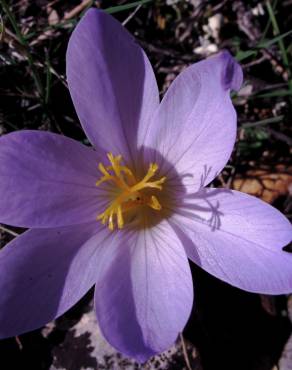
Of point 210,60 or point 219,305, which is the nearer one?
point 210,60

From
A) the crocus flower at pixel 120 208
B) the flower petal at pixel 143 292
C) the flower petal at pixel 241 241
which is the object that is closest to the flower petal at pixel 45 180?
the crocus flower at pixel 120 208

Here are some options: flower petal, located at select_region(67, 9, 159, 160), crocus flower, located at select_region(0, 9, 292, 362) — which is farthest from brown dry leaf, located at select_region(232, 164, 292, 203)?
flower petal, located at select_region(67, 9, 159, 160)

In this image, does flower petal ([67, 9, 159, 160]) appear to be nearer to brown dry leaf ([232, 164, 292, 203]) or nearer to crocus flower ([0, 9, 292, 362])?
crocus flower ([0, 9, 292, 362])

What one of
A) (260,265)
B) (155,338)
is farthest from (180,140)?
(155,338)

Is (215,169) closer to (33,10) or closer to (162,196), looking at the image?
(162,196)

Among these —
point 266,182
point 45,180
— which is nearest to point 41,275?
point 45,180

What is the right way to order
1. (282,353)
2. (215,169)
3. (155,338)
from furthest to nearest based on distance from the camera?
1. (282,353)
2. (215,169)
3. (155,338)
